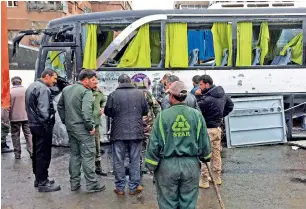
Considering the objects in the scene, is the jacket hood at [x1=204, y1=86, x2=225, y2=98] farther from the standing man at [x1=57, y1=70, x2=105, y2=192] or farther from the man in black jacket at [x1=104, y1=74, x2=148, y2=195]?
the standing man at [x1=57, y1=70, x2=105, y2=192]

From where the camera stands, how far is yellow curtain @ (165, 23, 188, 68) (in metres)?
9.27

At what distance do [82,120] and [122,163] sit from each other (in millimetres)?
870

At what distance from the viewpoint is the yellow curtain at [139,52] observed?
921cm

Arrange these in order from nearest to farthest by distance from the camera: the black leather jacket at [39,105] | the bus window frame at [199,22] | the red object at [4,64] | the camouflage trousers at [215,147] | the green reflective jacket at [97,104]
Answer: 1. the red object at [4,64]
2. the black leather jacket at [39,105]
3. the camouflage trousers at [215,147]
4. the green reflective jacket at [97,104]
5. the bus window frame at [199,22]

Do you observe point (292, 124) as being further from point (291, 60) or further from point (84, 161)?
point (84, 161)

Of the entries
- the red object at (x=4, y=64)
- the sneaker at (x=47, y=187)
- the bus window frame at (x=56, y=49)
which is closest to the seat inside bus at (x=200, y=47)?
the bus window frame at (x=56, y=49)

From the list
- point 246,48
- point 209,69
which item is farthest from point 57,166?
point 246,48

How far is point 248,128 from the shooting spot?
9.45 metres

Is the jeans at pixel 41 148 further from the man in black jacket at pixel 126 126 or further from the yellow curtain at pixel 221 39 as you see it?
the yellow curtain at pixel 221 39

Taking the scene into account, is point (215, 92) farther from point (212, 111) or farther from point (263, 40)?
point (263, 40)

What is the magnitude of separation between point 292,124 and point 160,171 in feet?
21.1

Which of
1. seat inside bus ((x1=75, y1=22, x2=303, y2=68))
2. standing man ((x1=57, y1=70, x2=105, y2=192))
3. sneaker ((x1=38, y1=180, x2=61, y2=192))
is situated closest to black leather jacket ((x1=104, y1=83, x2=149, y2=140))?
standing man ((x1=57, y1=70, x2=105, y2=192))

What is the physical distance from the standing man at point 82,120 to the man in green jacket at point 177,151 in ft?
6.53

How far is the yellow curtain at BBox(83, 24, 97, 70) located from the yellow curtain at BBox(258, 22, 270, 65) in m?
3.78
